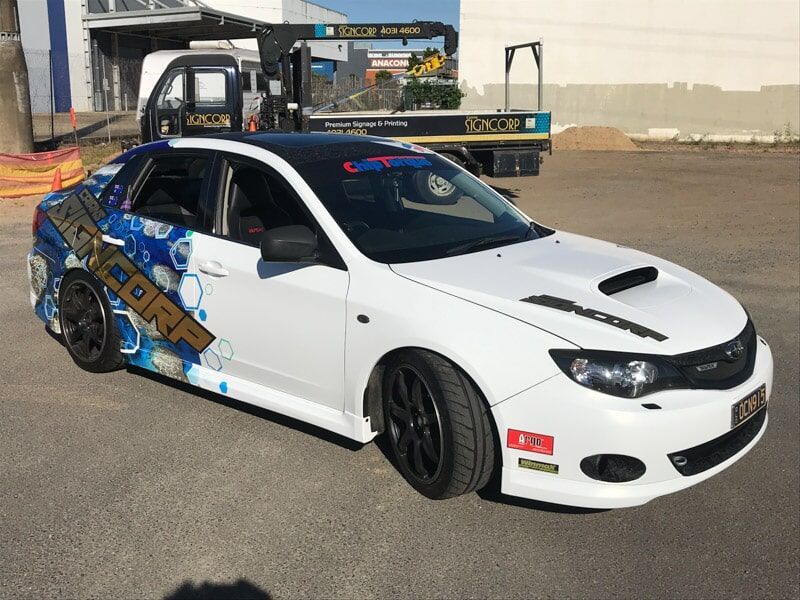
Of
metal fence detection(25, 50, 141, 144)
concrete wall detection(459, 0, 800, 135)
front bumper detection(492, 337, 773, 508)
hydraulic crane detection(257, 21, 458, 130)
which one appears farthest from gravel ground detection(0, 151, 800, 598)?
concrete wall detection(459, 0, 800, 135)

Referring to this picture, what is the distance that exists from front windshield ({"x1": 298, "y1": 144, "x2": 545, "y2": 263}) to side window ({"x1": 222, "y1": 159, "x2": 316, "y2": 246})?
0.23 m

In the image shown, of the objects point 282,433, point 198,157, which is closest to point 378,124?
point 198,157

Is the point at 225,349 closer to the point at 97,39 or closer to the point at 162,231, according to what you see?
the point at 162,231

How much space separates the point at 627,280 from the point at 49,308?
3959 millimetres

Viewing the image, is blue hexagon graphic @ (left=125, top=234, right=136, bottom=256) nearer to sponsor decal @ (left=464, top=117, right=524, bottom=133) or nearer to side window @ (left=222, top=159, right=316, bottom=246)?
side window @ (left=222, top=159, right=316, bottom=246)

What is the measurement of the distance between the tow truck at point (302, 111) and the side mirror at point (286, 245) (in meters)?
8.09

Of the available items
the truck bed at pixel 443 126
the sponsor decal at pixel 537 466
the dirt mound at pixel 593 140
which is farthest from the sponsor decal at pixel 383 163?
the dirt mound at pixel 593 140

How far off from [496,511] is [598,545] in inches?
19.3

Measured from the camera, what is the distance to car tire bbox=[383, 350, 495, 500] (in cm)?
352

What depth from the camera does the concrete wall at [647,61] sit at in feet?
112

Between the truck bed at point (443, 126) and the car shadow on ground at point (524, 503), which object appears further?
the truck bed at point (443, 126)

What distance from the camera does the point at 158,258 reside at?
15.7 feet

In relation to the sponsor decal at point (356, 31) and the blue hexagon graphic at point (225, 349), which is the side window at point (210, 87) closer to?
the sponsor decal at point (356, 31)

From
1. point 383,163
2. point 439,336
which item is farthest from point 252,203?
point 439,336
